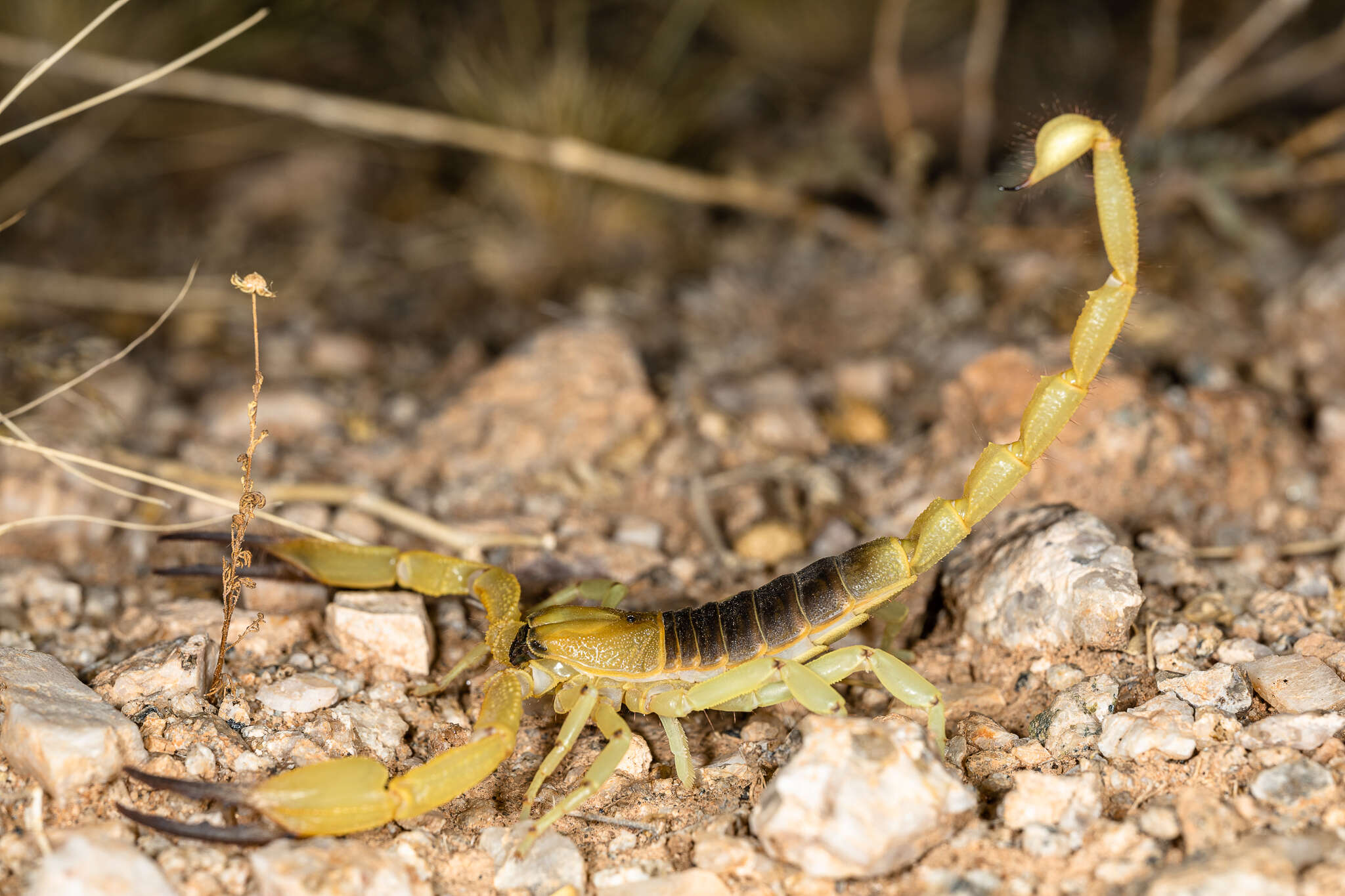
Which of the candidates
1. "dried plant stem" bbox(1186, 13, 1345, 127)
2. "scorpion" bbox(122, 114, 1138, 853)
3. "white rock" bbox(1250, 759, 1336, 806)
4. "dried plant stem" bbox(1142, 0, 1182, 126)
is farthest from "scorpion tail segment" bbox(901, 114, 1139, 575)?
"dried plant stem" bbox(1186, 13, 1345, 127)

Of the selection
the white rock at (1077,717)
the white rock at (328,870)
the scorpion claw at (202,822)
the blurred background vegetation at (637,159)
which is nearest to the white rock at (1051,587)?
the white rock at (1077,717)

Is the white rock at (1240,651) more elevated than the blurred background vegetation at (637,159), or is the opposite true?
the blurred background vegetation at (637,159)

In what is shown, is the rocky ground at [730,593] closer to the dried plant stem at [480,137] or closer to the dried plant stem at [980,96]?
the dried plant stem at [480,137]

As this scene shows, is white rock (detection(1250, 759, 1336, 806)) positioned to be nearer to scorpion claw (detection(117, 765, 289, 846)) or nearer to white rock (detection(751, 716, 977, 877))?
white rock (detection(751, 716, 977, 877))

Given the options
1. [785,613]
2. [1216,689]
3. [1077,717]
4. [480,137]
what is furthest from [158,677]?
[480,137]

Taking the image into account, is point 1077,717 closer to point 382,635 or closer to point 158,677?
point 382,635

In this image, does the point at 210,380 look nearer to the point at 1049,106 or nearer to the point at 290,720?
the point at 290,720

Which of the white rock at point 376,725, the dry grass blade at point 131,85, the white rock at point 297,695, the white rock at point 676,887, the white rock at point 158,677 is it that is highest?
the dry grass blade at point 131,85
